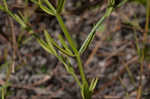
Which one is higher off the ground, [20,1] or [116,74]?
[20,1]

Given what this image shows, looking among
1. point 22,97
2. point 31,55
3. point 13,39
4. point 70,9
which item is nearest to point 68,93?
point 22,97

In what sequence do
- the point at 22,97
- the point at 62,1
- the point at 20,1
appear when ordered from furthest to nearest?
the point at 20,1 → the point at 22,97 → the point at 62,1

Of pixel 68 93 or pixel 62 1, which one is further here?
pixel 68 93

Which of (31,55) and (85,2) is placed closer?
(31,55)

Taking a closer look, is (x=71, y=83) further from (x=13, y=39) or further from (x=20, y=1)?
(x=20, y=1)

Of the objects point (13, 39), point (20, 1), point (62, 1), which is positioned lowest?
point (13, 39)

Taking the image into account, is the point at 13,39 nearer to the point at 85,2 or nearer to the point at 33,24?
the point at 33,24

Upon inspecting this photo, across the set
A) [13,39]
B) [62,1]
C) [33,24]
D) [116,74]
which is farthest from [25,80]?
[62,1]

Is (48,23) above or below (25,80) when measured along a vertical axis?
above

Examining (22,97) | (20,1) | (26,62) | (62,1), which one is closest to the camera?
(62,1)
